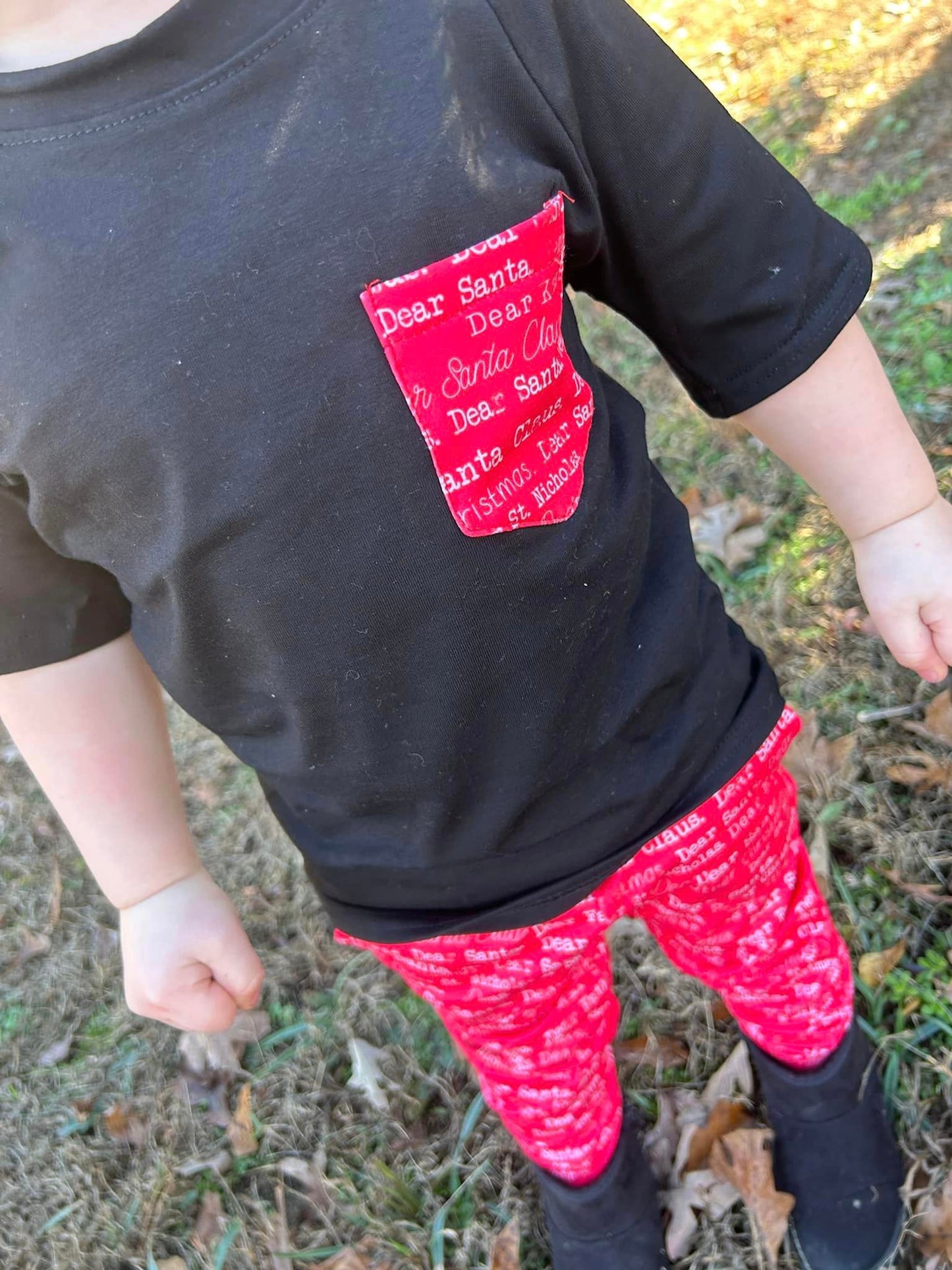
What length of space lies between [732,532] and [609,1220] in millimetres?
1507

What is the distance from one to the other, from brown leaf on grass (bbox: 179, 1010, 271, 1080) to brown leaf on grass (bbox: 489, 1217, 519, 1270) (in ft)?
2.17

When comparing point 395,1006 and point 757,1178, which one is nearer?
point 757,1178

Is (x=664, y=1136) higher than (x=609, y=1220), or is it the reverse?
(x=609, y=1220)

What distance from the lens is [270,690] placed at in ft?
3.80

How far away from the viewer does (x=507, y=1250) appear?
1.79 m

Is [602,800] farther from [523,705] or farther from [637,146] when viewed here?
[637,146]

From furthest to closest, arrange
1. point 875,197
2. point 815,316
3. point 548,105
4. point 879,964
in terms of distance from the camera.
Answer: point 875,197 < point 879,964 < point 815,316 < point 548,105

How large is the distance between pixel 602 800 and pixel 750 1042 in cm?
74

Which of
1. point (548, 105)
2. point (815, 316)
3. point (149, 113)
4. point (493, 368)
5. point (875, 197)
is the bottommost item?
point (875, 197)

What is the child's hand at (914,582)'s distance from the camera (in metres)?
1.29

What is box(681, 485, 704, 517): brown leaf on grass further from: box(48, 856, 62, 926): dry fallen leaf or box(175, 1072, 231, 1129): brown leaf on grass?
box(48, 856, 62, 926): dry fallen leaf

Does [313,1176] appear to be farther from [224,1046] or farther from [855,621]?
[855,621]

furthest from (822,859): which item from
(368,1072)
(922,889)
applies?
(368,1072)

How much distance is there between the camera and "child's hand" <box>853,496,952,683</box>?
1292mm
